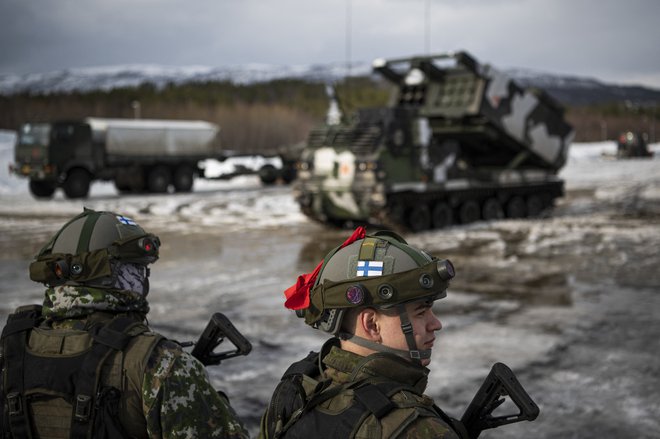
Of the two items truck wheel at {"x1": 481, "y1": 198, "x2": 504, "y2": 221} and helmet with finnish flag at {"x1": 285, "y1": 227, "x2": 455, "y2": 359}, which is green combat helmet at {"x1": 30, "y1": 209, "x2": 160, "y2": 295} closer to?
helmet with finnish flag at {"x1": 285, "y1": 227, "x2": 455, "y2": 359}

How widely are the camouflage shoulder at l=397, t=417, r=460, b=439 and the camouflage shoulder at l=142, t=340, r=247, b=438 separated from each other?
3.21 ft

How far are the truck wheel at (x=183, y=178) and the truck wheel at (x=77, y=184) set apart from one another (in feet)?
10.5

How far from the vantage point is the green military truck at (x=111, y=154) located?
22531 mm

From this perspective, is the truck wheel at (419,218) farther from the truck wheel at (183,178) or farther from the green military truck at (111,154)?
the truck wheel at (183,178)

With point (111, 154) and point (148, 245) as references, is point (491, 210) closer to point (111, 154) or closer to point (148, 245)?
point (111, 154)

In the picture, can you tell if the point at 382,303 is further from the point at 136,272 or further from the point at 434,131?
the point at 434,131

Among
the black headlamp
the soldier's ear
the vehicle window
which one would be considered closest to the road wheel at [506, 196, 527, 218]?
the vehicle window

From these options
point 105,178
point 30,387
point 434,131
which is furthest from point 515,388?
point 105,178

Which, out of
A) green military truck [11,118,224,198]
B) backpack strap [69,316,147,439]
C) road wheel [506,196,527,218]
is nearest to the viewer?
backpack strap [69,316,147,439]

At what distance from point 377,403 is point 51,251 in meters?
1.67

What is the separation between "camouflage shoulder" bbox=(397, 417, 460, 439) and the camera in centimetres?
187

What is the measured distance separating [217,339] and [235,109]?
67.0 m

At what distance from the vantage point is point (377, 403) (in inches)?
75.6

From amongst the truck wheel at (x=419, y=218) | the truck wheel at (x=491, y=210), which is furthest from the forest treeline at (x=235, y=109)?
the truck wheel at (x=419, y=218)
